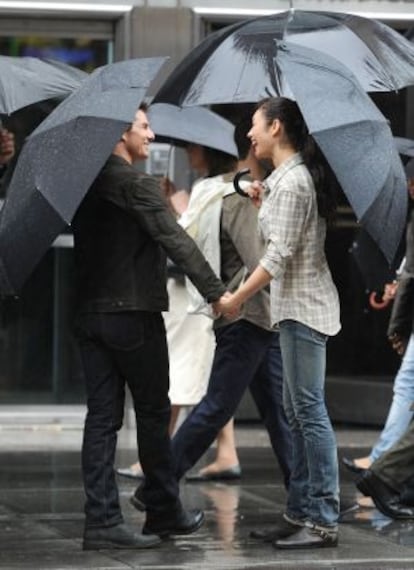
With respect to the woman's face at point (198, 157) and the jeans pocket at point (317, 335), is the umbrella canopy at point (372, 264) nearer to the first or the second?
the woman's face at point (198, 157)

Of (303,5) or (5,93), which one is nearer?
(5,93)

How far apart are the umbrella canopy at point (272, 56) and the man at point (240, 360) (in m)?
0.49

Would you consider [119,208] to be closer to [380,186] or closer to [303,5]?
[380,186]

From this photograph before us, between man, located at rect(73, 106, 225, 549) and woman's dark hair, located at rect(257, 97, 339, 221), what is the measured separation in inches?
23.3

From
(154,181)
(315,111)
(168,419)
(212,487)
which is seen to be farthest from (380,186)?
(212,487)

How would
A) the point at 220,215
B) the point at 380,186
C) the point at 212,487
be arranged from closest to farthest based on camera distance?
the point at 380,186, the point at 220,215, the point at 212,487

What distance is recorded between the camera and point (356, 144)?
645 cm

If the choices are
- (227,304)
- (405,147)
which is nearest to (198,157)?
(405,147)

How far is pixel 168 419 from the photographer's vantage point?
6.99 meters

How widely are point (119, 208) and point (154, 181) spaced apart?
0.19m

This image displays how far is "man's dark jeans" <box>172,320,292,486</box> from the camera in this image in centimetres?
784

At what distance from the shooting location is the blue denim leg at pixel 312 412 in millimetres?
6797

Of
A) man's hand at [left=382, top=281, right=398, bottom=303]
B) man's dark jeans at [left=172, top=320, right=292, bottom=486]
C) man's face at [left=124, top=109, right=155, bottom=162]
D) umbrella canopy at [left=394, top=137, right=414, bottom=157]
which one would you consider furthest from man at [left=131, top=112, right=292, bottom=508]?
man's hand at [left=382, top=281, right=398, bottom=303]

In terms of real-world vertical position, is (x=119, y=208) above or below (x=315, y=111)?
below
